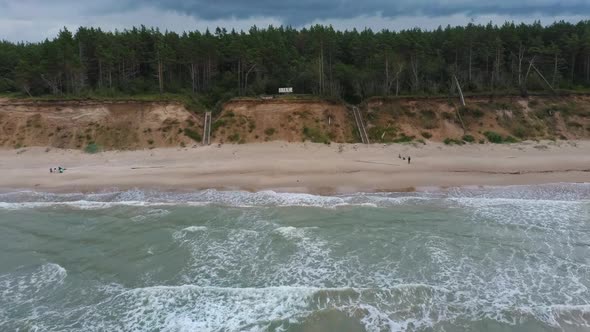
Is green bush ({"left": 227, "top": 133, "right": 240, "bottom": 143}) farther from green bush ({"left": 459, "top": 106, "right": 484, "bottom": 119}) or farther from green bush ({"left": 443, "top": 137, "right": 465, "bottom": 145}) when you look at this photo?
green bush ({"left": 459, "top": 106, "right": 484, "bottom": 119})

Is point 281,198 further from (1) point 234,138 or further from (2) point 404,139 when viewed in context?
(2) point 404,139

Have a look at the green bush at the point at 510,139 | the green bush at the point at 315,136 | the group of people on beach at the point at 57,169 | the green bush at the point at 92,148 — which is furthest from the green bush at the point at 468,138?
the group of people on beach at the point at 57,169

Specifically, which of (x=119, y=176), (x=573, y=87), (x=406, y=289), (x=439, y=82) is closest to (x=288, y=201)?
(x=406, y=289)

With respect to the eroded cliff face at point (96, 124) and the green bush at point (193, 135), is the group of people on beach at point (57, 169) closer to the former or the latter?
the eroded cliff face at point (96, 124)

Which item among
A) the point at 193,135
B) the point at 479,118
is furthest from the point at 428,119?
the point at 193,135

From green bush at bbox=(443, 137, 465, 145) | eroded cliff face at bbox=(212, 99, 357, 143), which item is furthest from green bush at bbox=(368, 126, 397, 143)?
green bush at bbox=(443, 137, 465, 145)

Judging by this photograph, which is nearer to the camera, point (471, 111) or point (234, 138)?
point (234, 138)

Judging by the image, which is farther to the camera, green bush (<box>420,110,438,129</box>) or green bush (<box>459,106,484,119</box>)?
green bush (<box>459,106,484,119</box>)
